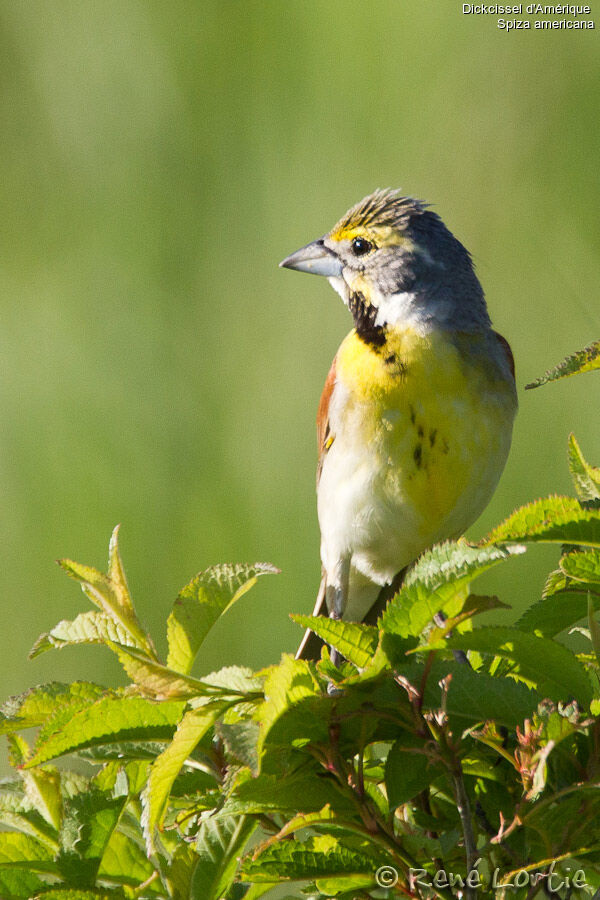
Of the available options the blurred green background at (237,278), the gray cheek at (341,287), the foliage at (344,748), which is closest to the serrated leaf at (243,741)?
the foliage at (344,748)

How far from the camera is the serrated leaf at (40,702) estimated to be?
57.6 inches

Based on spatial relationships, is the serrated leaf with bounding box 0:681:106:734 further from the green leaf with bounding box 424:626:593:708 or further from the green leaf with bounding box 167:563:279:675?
the green leaf with bounding box 424:626:593:708

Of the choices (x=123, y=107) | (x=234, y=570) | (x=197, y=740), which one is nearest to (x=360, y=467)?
(x=234, y=570)

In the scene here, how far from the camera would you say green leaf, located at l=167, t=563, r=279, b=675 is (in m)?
1.49

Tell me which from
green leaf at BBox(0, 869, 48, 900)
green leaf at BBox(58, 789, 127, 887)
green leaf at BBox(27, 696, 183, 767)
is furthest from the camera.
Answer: green leaf at BBox(0, 869, 48, 900)

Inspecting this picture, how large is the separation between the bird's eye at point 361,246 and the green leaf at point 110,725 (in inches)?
93.2

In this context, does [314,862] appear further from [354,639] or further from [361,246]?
[361,246]

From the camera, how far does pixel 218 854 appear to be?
1.48 m

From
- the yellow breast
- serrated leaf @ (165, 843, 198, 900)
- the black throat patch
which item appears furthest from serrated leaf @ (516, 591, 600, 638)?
the black throat patch

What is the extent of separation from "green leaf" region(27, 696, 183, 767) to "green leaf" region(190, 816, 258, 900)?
159 mm

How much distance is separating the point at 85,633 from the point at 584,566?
682mm

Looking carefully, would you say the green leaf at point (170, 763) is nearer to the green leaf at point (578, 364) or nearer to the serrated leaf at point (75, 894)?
the serrated leaf at point (75, 894)

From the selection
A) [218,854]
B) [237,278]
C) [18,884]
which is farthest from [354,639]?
[237,278]

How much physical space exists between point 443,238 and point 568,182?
4.08 ft
